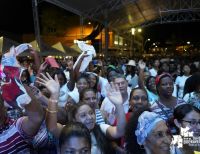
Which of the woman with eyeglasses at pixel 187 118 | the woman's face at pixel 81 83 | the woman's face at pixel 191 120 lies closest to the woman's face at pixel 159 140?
the woman with eyeglasses at pixel 187 118

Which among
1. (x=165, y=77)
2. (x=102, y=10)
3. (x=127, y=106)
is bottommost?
(x=127, y=106)

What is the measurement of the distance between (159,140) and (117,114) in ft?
2.87

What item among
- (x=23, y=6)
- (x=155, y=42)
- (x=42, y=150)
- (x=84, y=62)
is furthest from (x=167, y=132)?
(x=155, y=42)

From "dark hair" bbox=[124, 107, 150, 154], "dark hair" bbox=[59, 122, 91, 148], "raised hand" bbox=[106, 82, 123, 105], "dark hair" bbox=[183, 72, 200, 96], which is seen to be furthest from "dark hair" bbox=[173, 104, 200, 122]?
"dark hair" bbox=[183, 72, 200, 96]

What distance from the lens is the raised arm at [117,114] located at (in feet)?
13.2

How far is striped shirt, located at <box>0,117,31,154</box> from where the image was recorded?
297 centimetres

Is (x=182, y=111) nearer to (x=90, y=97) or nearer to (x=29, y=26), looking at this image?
(x=90, y=97)

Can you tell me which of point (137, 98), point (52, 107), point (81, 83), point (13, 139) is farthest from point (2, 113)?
point (81, 83)

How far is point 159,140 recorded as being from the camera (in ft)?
10.9

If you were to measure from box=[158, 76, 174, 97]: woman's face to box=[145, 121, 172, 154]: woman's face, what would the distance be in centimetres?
224

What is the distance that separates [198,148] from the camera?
10.4 feet

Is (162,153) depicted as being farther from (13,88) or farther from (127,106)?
(127,106)

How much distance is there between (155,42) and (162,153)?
49.5 m

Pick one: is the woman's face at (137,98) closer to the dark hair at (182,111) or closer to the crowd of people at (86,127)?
the crowd of people at (86,127)
